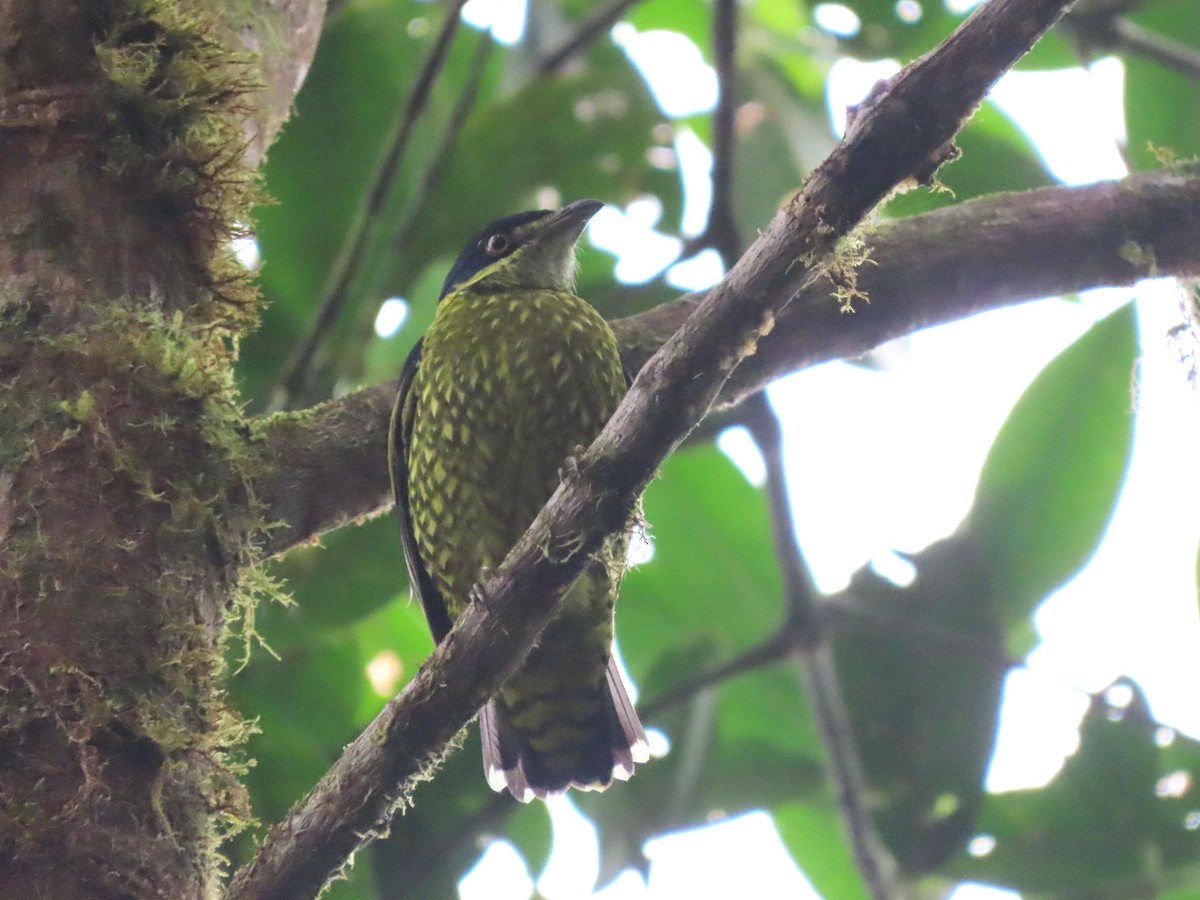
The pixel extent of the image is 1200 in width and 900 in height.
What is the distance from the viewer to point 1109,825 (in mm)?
4281

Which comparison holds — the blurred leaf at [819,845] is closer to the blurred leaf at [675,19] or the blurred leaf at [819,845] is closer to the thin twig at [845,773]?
the thin twig at [845,773]

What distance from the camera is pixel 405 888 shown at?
3947mm

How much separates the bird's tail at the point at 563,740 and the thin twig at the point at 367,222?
116 cm

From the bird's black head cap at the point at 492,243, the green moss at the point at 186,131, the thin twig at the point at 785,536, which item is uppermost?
the green moss at the point at 186,131

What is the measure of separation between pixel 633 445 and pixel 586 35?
10.2ft

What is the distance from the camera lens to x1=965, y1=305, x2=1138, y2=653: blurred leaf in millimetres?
4117

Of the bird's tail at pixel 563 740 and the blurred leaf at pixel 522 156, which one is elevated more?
the blurred leaf at pixel 522 156

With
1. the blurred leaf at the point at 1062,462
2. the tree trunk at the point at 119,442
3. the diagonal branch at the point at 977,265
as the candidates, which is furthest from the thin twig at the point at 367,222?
the blurred leaf at the point at 1062,462

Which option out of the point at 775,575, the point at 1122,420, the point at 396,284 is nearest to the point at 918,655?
the point at 775,575

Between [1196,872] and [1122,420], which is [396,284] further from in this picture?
[1196,872]

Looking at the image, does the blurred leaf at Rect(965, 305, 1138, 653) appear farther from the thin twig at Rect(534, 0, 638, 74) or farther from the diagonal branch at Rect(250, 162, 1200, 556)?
the thin twig at Rect(534, 0, 638, 74)

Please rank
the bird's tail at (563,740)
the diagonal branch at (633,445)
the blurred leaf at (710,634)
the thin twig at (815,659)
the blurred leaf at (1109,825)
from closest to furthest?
the diagonal branch at (633,445)
the bird's tail at (563,740)
the thin twig at (815,659)
the blurred leaf at (1109,825)
the blurred leaf at (710,634)

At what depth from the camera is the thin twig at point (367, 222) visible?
3805 millimetres

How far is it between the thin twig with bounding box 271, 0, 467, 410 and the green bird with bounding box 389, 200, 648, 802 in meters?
0.39
